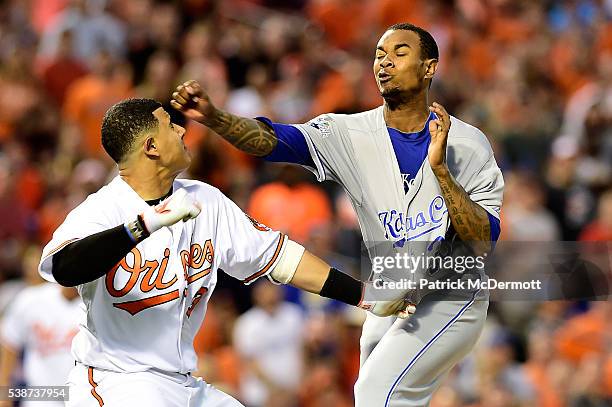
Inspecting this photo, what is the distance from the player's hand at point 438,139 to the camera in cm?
505

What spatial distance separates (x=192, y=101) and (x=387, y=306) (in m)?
1.23

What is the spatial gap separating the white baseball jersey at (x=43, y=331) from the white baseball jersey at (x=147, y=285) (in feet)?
9.51

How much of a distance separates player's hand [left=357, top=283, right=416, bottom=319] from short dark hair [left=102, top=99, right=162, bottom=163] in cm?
120

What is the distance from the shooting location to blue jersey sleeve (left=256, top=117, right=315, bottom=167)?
534cm

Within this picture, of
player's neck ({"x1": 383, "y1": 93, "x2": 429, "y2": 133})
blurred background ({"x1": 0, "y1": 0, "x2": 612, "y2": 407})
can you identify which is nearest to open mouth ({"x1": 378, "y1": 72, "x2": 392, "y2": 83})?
player's neck ({"x1": 383, "y1": 93, "x2": 429, "y2": 133})

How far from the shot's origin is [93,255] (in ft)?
15.5

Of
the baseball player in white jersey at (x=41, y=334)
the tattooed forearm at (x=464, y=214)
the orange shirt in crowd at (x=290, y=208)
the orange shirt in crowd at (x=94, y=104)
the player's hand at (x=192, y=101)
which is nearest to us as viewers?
the player's hand at (x=192, y=101)

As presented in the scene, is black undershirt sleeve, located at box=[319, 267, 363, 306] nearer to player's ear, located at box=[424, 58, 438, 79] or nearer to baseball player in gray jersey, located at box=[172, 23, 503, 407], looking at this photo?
baseball player in gray jersey, located at box=[172, 23, 503, 407]

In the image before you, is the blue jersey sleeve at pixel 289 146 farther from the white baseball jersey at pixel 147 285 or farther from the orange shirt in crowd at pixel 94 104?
the orange shirt in crowd at pixel 94 104

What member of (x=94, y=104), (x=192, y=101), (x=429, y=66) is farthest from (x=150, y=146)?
(x=94, y=104)

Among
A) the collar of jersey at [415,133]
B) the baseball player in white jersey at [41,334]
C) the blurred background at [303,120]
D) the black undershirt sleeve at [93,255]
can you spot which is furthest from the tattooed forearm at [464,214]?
the baseball player in white jersey at [41,334]

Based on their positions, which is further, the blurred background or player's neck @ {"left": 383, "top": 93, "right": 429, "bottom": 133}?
the blurred background

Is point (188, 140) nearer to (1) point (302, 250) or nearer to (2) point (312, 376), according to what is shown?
(2) point (312, 376)

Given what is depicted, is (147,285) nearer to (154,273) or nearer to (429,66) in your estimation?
(154,273)
